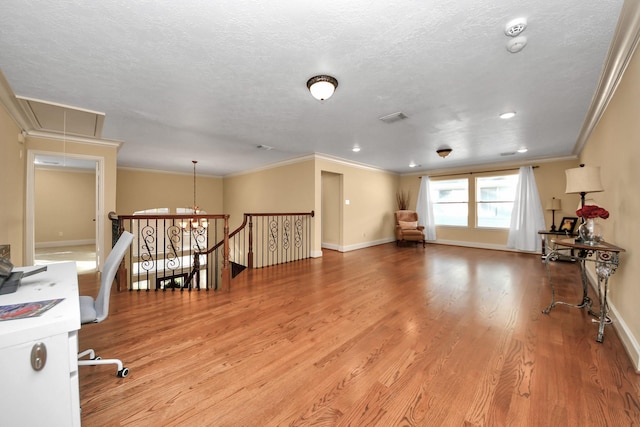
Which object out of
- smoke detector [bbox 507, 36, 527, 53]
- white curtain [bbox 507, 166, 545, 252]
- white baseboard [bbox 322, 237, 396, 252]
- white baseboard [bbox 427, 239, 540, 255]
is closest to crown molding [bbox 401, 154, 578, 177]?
white curtain [bbox 507, 166, 545, 252]

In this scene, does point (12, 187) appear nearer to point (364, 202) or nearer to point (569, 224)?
point (364, 202)

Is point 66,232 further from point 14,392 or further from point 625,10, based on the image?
point 625,10

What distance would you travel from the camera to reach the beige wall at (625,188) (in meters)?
1.95

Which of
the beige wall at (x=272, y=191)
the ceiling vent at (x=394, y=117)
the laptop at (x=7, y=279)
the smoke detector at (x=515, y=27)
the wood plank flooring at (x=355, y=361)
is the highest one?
the ceiling vent at (x=394, y=117)

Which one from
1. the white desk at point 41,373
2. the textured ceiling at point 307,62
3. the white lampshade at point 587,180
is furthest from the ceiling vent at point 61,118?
the white lampshade at point 587,180

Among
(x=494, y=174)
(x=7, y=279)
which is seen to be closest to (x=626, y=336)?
(x=7, y=279)

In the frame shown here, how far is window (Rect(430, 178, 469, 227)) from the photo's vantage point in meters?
7.33

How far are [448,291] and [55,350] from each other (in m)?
3.74

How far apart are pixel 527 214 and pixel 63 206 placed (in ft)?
43.9

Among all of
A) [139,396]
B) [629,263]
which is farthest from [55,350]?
[629,263]

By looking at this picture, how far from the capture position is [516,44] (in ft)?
6.18

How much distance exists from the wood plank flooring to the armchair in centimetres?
363

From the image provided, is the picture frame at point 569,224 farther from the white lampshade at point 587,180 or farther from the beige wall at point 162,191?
the beige wall at point 162,191

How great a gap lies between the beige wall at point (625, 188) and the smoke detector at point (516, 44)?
83 centimetres
